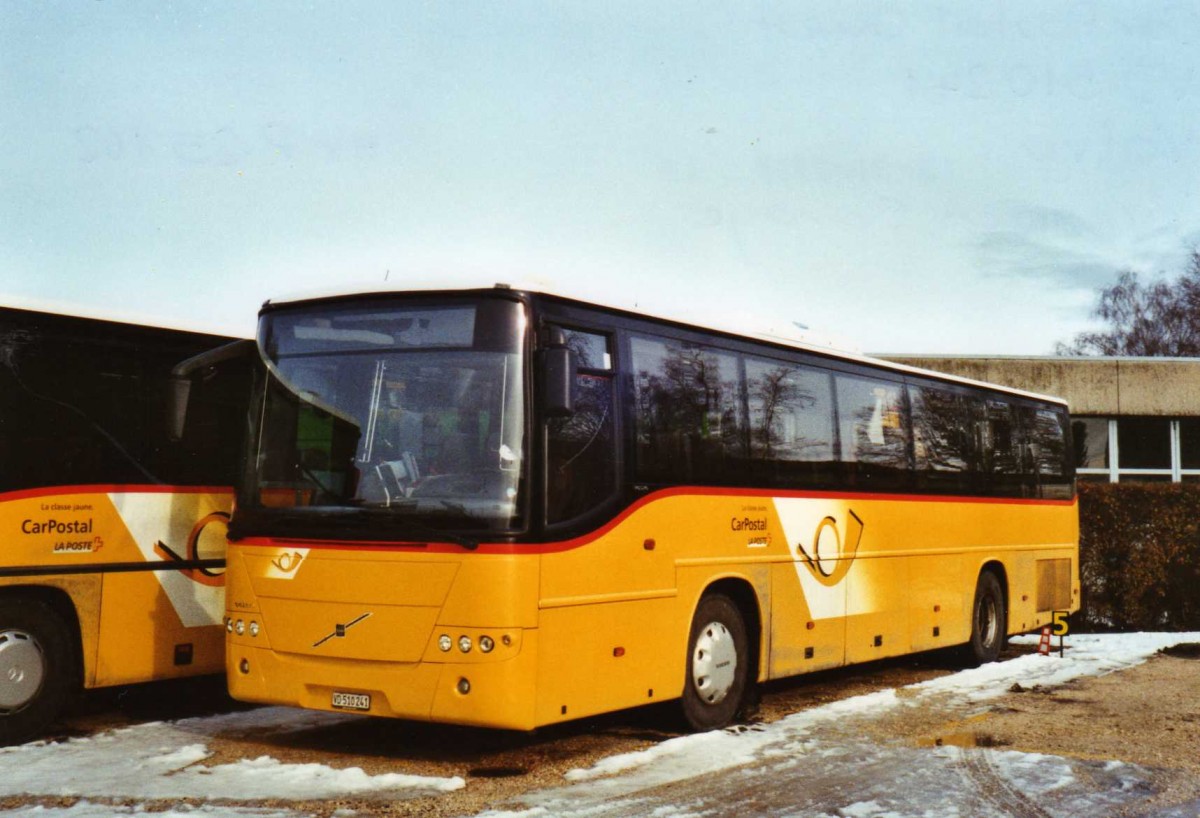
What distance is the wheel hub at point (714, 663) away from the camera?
9.98 meters

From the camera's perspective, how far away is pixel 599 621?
348 inches

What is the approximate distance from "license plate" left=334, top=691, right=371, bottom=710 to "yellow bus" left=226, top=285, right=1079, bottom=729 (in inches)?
1.1

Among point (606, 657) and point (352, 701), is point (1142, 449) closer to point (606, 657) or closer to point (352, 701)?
point (606, 657)

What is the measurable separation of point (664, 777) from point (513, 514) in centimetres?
185

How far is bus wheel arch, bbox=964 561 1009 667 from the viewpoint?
15.0 m

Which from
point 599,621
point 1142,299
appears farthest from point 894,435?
point 1142,299

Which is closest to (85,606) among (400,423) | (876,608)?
(400,423)

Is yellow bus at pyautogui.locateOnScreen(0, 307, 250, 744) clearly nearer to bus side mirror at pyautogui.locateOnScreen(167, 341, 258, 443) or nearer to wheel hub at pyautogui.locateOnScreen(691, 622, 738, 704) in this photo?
bus side mirror at pyautogui.locateOnScreen(167, 341, 258, 443)

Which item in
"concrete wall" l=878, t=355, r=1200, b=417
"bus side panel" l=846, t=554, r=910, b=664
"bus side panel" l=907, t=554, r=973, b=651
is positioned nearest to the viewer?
"bus side panel" l=846, t=554, r=910, b=664

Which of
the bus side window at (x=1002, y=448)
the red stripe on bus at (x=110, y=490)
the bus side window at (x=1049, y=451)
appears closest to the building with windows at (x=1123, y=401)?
the bus side window at (x=1049, y=451)

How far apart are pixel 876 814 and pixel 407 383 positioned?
3739 mm

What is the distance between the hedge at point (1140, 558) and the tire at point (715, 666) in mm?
10367

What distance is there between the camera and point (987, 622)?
1534 cm

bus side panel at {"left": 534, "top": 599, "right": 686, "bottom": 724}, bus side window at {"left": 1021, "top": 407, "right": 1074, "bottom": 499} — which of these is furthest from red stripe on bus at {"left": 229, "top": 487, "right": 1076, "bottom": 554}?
bus side window at {"left": 1021, "top": 407, "right": 1074, "bottom": 499}
